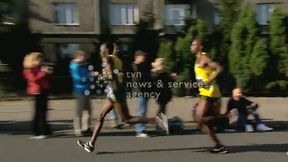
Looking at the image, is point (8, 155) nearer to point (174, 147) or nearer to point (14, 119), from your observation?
point (174, 147)

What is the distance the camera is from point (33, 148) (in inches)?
346

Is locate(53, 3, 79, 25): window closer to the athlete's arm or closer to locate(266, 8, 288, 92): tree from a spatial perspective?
locate(266, 8, 288, 92): tree

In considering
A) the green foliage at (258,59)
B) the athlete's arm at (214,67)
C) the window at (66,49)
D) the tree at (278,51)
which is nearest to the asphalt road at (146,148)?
the athlete's arm at (214,67)

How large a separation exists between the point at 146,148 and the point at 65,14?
21.3 m

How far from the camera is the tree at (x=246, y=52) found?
60.0 feet

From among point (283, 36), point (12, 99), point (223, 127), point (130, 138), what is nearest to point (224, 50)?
point (283, 36)

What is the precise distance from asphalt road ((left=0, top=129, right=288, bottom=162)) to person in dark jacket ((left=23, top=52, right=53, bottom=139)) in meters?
0.29

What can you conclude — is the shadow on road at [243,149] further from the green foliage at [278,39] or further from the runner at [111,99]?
the green foliage at [278,39]

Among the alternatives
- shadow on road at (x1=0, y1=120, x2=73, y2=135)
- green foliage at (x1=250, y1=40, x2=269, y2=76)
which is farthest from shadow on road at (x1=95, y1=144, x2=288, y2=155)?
green foliage at (x1=250, y1=40, x2=269, y2=76)

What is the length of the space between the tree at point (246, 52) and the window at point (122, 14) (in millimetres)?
11012

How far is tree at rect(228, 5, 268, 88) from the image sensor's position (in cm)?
1828

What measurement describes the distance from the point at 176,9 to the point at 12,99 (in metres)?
13.9

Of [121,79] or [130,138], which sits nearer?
[121,79]

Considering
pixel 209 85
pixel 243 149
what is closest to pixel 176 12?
pixel 243 149
